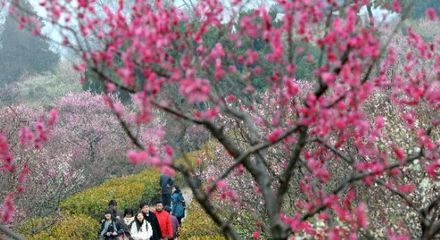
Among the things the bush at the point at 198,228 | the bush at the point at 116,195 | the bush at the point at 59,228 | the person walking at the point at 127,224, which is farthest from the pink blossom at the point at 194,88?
the bush at the point at 116,195

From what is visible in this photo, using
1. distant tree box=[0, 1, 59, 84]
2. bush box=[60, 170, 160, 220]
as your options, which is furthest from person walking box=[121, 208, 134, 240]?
distant tree box=[0, 1, 59, 84]

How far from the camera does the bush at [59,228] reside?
14.1m

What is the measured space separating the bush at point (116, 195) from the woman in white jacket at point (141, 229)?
248 inches

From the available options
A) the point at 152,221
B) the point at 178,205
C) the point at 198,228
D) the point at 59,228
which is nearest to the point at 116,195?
the point at 178,205

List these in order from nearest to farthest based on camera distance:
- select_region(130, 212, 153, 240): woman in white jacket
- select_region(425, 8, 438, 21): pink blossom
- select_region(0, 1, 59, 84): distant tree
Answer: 1. select_region(425, 8, 438, 21): pink blossom
2. select_region(130, 212, 153, 240): woman in white jacket
3. select_region(0, 1, 59, 84): distant tree

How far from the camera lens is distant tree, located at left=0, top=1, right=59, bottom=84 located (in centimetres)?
5309

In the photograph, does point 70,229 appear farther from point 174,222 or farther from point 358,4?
point 358,4

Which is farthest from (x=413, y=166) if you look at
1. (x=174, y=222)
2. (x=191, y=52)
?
(x=174, y=222)

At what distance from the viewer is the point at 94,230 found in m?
15.9

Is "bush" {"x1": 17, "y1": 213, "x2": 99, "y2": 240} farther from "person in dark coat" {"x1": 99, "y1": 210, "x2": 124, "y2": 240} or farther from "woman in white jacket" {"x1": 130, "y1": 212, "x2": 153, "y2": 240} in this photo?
"woman in white jacket" {"x1": 130, "y1": 212, "x2": 153, "y2": 240}

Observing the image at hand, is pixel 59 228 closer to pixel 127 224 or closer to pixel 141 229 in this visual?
pixel 127 224

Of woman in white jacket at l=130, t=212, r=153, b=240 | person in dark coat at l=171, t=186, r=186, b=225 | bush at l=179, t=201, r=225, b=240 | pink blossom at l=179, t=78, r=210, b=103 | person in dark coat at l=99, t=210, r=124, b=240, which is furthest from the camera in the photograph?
person in dark coat at l=171, t=186, r=186, b=225

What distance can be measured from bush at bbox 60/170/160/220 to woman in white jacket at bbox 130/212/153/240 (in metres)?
6.31

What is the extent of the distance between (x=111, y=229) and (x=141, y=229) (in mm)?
1031
